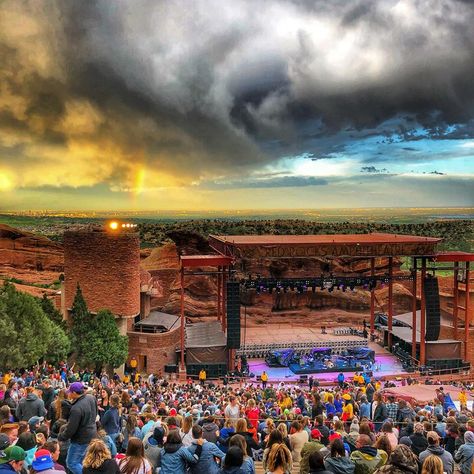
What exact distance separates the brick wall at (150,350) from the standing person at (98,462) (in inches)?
930

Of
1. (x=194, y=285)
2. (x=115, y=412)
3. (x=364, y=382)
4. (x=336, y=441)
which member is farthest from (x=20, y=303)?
(x=194, y=285)

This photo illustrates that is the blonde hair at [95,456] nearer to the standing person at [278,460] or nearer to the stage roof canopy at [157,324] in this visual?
the standing person at [278,460]

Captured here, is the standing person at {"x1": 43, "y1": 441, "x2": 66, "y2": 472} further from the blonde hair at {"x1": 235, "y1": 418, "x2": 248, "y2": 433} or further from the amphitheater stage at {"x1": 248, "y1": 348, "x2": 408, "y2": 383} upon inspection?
the amphitheater stage at {"x1": 248, "y1": 348, "x2": 408, "y2": 383}

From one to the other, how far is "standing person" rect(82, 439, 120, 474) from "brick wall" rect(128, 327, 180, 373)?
77.5ft

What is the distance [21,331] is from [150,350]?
945cm

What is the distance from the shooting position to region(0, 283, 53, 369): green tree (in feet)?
66.7

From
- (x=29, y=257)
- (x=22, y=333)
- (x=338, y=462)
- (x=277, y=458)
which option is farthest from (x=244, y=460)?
(x=29, y=257)

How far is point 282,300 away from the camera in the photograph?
148 feet

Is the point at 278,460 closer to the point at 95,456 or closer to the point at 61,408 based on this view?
the point at 95,456

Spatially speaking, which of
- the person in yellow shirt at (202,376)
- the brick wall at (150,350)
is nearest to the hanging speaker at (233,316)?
the person in yellow shirt at (202,376)

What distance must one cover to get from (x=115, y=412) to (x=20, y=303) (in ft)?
47.3

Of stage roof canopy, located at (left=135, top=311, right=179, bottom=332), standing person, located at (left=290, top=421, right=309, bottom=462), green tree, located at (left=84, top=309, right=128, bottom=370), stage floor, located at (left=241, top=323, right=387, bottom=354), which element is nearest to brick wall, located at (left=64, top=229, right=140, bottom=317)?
green tree, located at (left=84, top=309, right=128, bottom=370)

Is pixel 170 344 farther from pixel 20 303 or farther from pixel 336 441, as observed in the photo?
pixel 336 441

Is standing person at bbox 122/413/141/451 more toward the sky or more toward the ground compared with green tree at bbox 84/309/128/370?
more toward the sky
